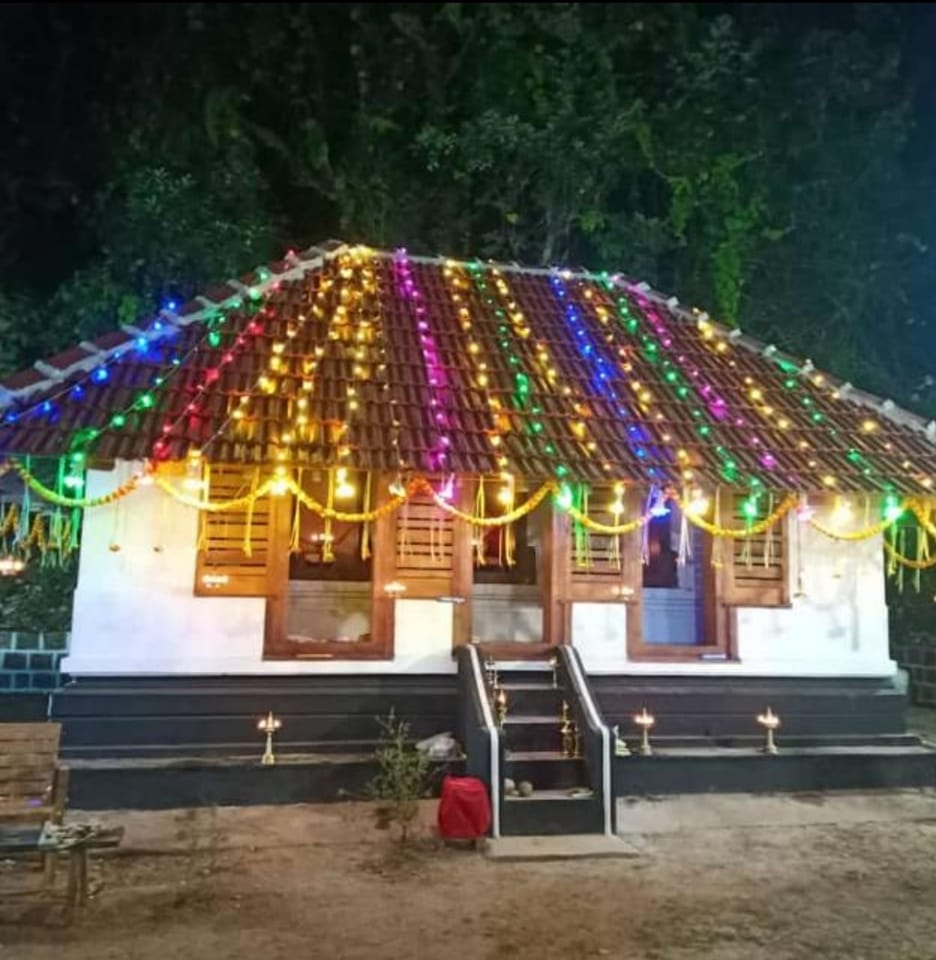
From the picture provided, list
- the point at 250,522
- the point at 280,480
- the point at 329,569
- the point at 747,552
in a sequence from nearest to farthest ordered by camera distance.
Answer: the point at 280,480 < the point at 250,522 < the point at 747,552 < the point at 329,569

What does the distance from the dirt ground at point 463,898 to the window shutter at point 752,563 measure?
276 cm

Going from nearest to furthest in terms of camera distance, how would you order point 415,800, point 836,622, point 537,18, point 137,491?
point 537,18 → point 415,800 → point 137,491 → point 836,622

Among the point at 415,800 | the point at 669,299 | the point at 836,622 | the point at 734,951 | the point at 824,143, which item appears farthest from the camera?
the point at 824,143

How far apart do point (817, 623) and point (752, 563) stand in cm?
102

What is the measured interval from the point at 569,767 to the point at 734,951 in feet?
9.10

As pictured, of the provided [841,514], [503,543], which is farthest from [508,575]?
[841,514]

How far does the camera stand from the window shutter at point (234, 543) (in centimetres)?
906

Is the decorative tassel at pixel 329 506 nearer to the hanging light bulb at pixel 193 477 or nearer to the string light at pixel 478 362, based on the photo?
the hanging light bulb at pixel 193 477

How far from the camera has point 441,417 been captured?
9328mm

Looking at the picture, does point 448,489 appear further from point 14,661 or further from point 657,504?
point 14,661

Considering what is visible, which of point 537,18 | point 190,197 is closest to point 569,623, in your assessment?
point 537,18

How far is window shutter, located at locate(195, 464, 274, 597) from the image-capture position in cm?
906

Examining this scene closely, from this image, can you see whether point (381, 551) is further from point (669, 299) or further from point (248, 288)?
point (669, 299)

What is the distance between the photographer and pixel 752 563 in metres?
10.4
